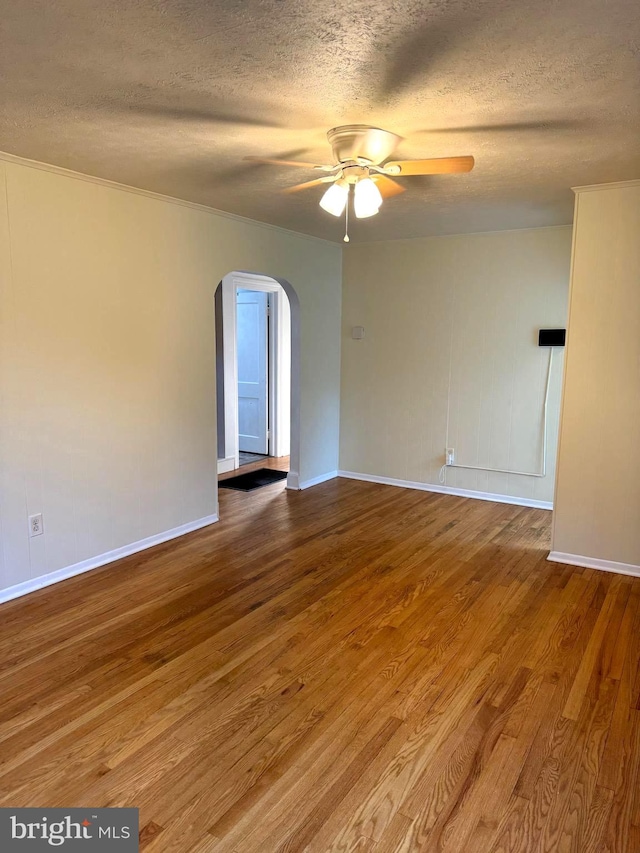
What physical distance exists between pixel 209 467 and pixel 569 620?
2766mm

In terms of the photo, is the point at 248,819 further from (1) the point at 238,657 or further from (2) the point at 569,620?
(2) the point at 569,620

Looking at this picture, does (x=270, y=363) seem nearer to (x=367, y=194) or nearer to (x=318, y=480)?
(x=318, y=480)

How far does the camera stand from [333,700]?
2.39 metres

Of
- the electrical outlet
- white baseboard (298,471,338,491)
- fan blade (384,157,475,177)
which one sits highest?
fan blade (384,157,475,177)

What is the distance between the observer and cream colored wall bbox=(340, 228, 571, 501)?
4.89 meters

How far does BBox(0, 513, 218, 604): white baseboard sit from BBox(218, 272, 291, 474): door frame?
1869 millimetres

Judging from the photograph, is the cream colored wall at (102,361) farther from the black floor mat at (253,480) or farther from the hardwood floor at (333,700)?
the black floor mat at (253,480)

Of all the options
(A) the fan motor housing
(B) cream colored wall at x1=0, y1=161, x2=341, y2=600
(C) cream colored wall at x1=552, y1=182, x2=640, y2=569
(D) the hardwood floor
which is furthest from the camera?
(C) cream colored wall at x1=552, y1=182, x2=640, y2=569

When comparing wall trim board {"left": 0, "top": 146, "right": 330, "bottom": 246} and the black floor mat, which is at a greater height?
wall trim board {"left": 0, "top": 146, "right": 330, "bottom": 246}

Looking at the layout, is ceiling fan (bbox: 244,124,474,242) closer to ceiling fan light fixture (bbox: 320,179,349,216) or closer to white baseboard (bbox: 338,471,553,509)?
ceiling fan light fixture (bbox: 320,179,349,216)

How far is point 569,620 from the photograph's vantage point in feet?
10.1

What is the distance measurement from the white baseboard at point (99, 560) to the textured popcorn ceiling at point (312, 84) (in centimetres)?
237

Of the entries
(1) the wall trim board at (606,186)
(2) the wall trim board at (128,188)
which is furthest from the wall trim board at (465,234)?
(1) the wall trim board at (606,186)

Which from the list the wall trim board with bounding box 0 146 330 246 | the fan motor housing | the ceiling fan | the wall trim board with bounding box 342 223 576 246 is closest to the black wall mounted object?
the wall trim board with bounding box 342 223 576 246
